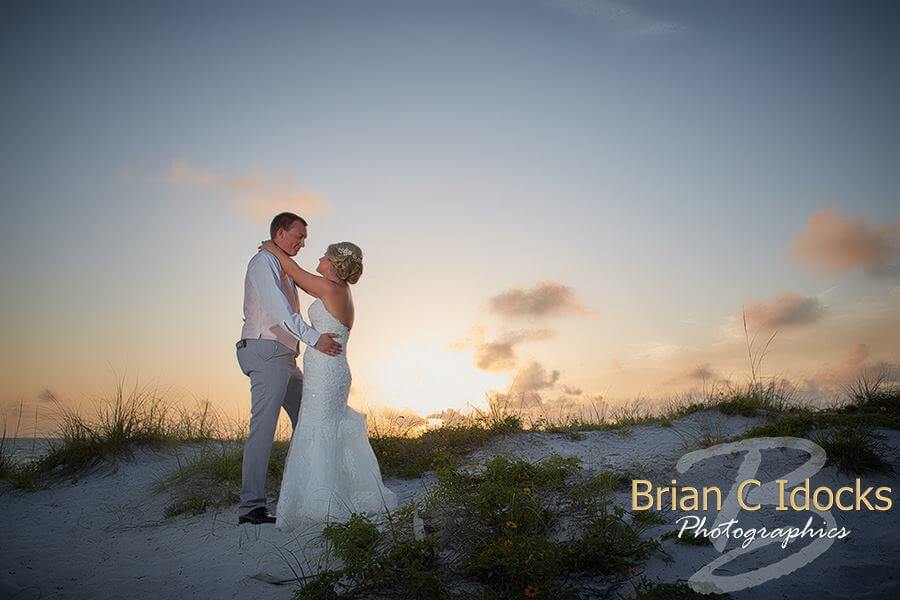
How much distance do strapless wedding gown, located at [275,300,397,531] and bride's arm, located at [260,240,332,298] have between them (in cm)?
18

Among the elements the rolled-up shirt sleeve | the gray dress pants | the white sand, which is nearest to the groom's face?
the rolled-up shirt sleeve

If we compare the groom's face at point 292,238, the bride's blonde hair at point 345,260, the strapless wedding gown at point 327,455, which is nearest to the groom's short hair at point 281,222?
the groom's face at point 292,238

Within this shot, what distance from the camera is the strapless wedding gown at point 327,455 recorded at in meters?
6.16

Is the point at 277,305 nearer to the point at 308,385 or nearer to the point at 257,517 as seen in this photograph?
the point at 308,385

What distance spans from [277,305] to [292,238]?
98cm

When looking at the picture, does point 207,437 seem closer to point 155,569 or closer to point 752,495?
point 155,569

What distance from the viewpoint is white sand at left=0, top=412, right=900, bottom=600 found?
4969 millimetres

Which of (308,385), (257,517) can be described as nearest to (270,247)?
(308,385)

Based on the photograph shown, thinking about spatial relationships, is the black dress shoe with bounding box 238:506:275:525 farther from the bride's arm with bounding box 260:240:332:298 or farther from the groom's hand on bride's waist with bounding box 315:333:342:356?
the bride's arm with bounding box 260:240:332:298

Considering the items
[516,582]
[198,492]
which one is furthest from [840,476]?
[198,492]

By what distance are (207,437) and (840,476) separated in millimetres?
9820

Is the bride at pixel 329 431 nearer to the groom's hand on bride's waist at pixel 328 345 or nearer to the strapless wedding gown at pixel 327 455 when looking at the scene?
the strapless wedding gown at pixel 327 455

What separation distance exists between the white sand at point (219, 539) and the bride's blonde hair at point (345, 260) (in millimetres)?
2537

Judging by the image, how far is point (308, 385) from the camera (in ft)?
21.5
